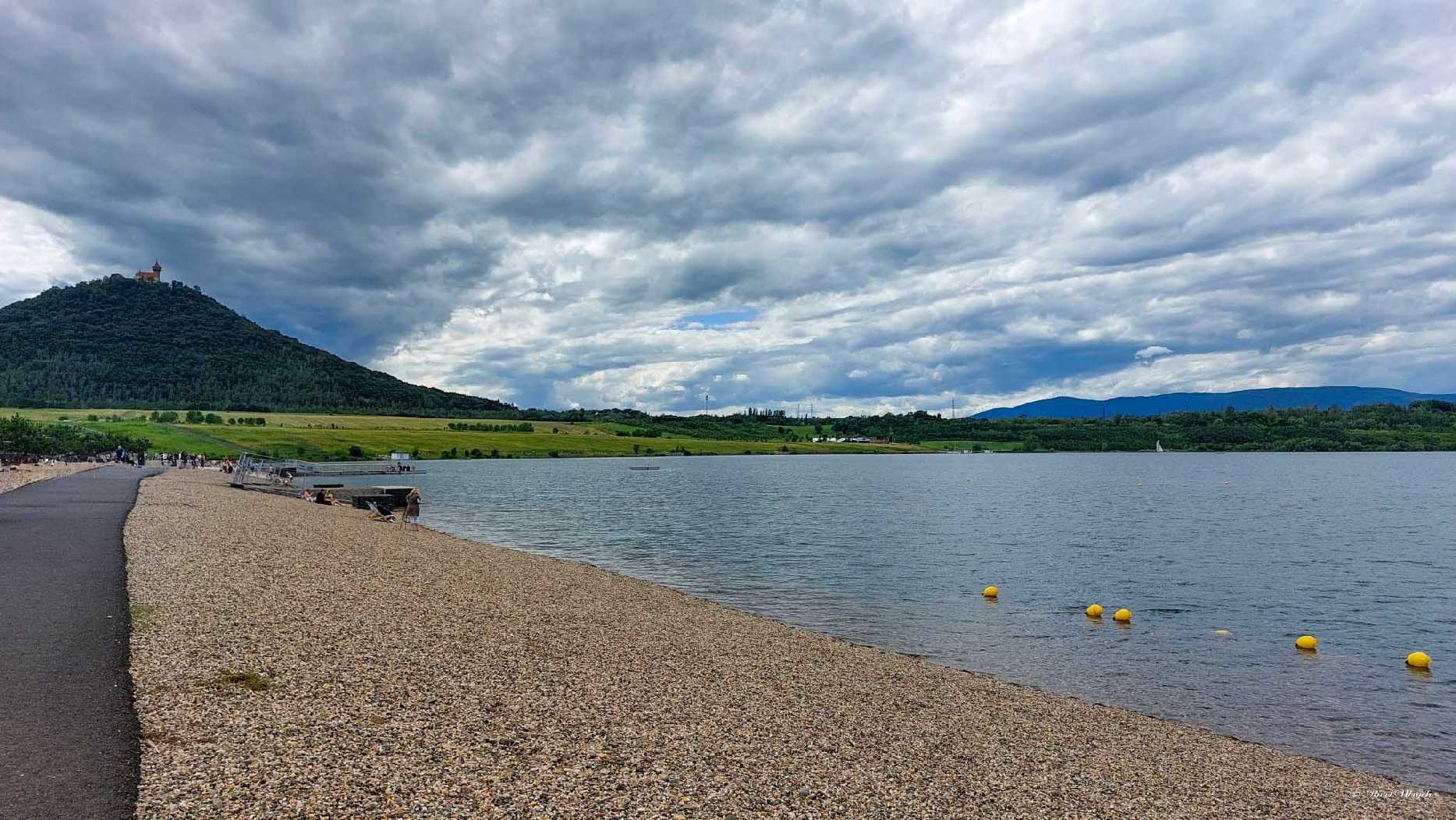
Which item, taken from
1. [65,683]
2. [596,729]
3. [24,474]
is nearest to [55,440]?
[24,474]

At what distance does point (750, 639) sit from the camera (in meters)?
20.2

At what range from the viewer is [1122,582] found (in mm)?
33844

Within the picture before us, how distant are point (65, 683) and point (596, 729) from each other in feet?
23.9

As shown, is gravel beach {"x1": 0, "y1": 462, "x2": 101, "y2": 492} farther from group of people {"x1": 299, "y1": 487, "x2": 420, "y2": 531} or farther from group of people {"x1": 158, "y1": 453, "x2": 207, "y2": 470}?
group of people {"x1": 158, "y1": 453, "x2": 207, "y2": 470}

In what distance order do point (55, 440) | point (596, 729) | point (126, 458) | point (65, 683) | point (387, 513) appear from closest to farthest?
point (65, 683), point (596, 729), point (387, 513), point (55, 440), point (126, 458)

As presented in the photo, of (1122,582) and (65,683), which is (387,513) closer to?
(1122,582)

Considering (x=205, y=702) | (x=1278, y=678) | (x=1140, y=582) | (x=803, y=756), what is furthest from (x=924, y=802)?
(x=1140, y=582)

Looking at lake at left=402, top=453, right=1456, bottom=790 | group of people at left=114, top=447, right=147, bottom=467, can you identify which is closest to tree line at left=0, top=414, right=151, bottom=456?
group of people at left=114, top=447, right=147, bottom=467

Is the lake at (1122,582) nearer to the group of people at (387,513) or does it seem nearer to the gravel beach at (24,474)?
the group of people at (387,513)

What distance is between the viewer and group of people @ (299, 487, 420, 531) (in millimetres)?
48875

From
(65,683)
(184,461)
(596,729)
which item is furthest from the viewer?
(184,461)

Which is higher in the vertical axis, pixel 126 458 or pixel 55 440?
pixel 55 440

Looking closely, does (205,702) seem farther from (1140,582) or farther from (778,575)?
(1140,582)

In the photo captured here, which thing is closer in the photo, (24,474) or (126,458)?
(24,474)
